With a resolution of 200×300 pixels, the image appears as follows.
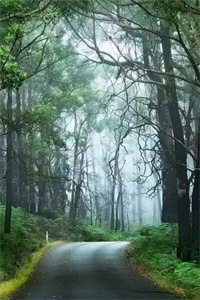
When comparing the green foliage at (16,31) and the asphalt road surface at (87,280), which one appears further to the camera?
the green foliage at (16,31)

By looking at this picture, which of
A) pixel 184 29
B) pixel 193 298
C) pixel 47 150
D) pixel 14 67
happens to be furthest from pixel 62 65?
pixel 193 298

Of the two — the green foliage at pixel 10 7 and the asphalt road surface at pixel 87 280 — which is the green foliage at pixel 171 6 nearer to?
the green foliage at pixel 10 7

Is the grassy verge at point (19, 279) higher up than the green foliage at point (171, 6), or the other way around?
the green foliage at point (171, 6)

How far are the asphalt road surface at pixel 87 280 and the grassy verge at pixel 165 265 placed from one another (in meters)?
0.40

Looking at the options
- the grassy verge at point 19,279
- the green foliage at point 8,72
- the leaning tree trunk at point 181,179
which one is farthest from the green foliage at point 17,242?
the green foliage at point 8,72

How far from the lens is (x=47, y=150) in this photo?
28.2 meters

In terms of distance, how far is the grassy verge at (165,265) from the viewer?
1220 cm

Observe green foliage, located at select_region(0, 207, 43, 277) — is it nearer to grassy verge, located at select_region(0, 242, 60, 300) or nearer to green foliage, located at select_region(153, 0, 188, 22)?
grassy verge, located at select_region(0, 242, 60, 300)

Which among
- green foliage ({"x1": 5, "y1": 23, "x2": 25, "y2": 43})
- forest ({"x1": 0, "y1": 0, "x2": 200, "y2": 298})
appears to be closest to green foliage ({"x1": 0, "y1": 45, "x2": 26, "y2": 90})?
forest ({"x1": 0, "y1": 0, "x2": 200, "y2": 298})

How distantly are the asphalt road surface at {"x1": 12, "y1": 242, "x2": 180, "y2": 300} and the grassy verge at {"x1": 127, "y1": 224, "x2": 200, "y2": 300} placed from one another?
1.31 ft

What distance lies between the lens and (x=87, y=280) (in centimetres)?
1403

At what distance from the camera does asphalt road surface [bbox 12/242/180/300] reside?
11844mm

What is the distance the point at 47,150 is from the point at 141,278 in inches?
593

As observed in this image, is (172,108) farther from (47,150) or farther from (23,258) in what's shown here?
(47,150)
